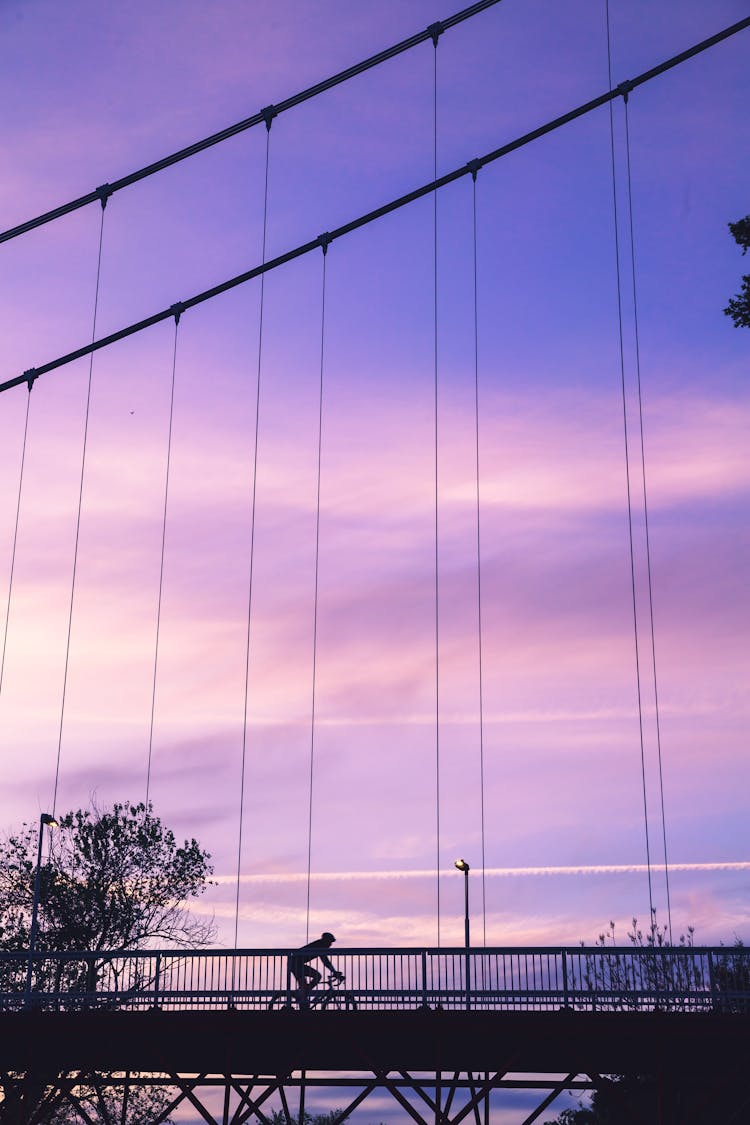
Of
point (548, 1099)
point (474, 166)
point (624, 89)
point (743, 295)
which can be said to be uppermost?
point (624, 89)

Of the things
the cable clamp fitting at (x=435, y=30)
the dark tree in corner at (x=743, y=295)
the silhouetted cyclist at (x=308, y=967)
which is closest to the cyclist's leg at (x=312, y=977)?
the silhouetted cyclist at (x=308, y=967)

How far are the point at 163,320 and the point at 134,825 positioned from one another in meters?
20.4

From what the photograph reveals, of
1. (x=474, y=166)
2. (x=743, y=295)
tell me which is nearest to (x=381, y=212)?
(x=474, y=166)

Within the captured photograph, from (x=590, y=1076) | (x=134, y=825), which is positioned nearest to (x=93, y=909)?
(x=134, y=825)

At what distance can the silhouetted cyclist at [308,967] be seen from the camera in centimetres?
2572

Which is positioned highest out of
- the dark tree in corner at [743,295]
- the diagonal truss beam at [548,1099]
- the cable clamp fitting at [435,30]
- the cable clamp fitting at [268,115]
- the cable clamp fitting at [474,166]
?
the cable clamp fitting at [435,30]

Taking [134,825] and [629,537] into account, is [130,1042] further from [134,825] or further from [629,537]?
[134,825]

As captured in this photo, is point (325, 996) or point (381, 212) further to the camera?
point (381, 212)

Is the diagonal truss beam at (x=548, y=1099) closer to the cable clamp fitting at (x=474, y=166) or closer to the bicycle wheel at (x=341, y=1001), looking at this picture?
the bicycle wheel at (x=341, y=1001)

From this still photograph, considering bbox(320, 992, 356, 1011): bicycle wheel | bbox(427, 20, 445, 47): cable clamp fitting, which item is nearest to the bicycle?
bbox(320, 992, 356, 1011): bicycle wheel

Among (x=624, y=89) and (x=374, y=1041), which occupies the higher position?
(x=624, y=89)

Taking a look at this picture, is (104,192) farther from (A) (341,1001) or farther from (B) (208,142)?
(A) (341,1001)

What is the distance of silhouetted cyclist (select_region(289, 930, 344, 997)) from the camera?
25.7 meters

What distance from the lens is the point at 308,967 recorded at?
26.1 meters
